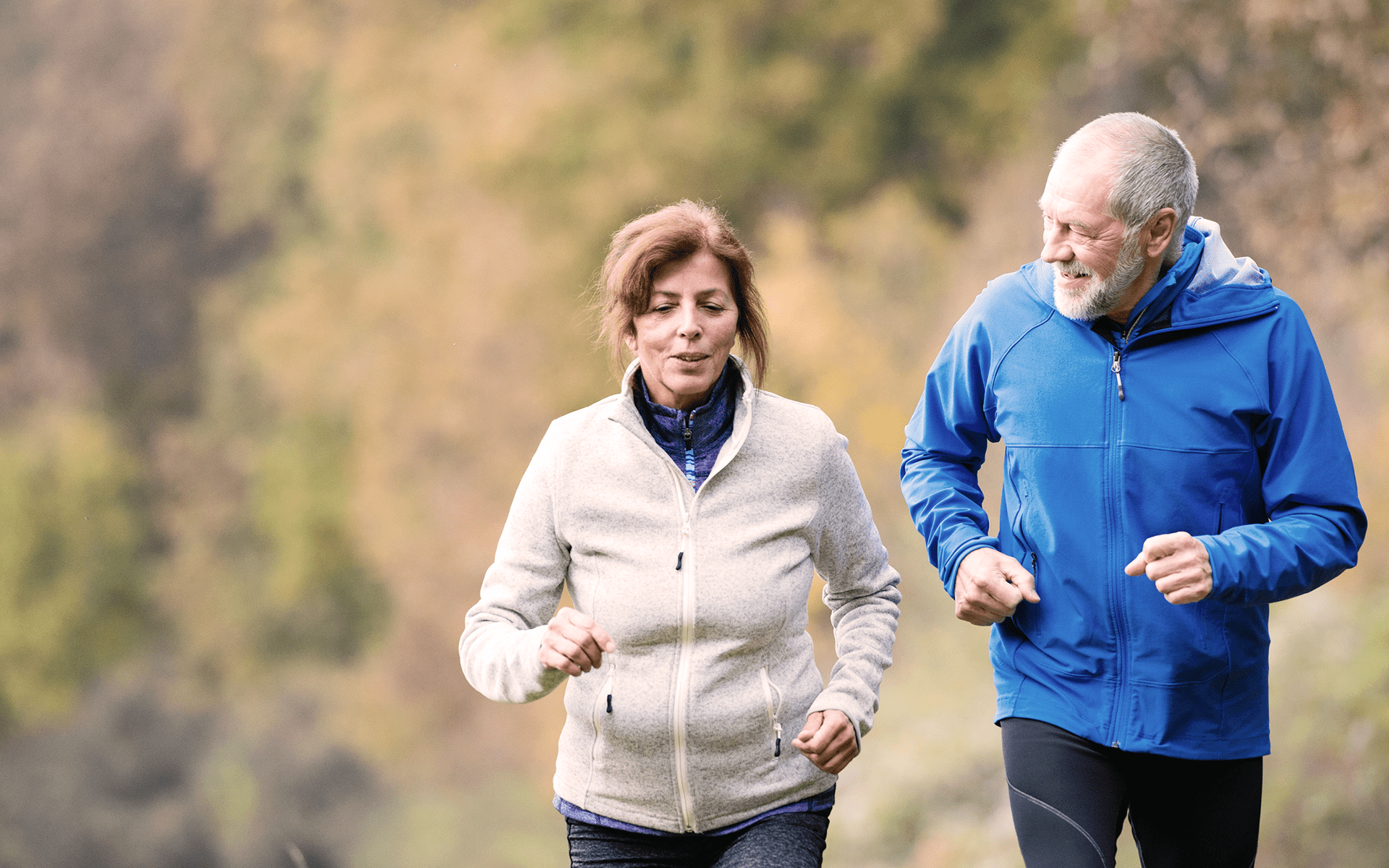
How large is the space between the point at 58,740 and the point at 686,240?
8.99 m

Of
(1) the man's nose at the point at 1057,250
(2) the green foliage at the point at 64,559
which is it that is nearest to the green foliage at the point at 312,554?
(2) the green foliage at the point at 64,559

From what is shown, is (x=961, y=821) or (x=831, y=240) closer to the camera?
(x=961, y=821)

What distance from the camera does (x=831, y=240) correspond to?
7.26 meters

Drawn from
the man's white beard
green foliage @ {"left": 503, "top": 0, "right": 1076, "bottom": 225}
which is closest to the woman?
the man's white beard

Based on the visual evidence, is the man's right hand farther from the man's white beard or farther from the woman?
the man's white beard

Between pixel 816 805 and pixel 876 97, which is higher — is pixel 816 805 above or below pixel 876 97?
below

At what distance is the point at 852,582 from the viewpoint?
2.12m

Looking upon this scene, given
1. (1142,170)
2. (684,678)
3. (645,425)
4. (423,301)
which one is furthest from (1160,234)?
(423,301)

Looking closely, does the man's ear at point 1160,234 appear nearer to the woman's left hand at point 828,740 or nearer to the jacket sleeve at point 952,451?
the jacket sleeve at point 952,451

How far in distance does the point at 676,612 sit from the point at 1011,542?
0.52m

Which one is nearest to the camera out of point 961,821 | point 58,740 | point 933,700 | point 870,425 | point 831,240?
point 961,821

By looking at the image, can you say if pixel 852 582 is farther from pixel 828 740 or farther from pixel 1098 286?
pixel 1098 286

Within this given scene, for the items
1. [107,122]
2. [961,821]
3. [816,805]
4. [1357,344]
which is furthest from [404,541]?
[816,805]

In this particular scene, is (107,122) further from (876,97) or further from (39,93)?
(876,97)
